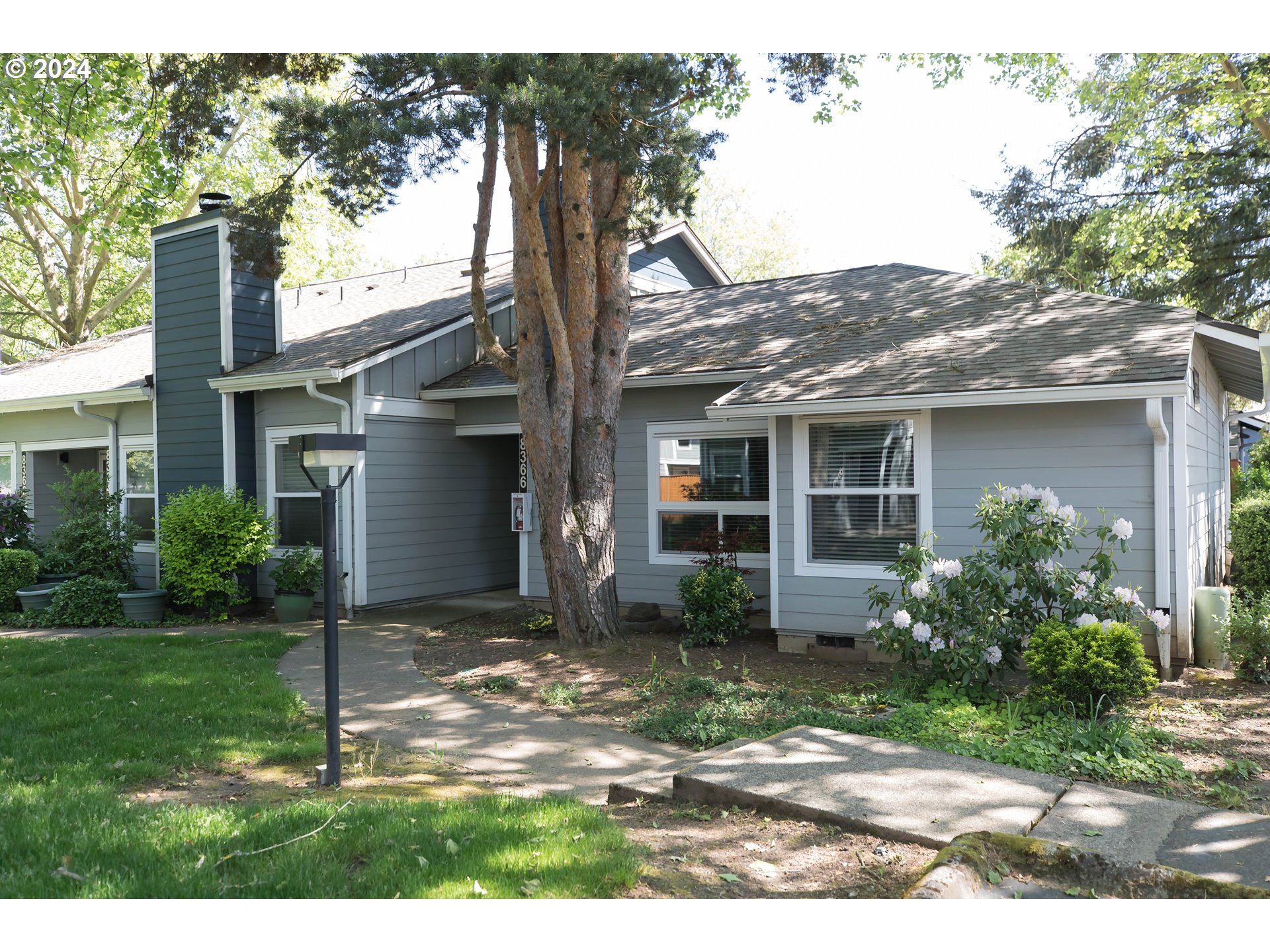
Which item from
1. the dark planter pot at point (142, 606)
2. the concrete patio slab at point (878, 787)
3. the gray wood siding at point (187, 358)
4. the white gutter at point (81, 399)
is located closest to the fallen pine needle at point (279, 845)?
the concrete patio slab at point (878, 787)

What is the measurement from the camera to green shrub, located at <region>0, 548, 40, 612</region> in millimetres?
11617

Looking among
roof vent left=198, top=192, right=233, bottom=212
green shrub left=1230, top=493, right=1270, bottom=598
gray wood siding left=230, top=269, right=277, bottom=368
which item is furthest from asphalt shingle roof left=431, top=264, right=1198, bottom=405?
roof vent left=198, top=192, right=233, bottom=212

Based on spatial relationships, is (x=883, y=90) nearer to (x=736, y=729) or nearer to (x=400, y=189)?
(x=400, y=189)

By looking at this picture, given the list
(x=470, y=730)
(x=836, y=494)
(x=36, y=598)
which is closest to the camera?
(x=470, y=730)

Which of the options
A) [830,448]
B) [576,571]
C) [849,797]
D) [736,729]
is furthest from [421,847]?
[830,448]

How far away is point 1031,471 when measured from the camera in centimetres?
763

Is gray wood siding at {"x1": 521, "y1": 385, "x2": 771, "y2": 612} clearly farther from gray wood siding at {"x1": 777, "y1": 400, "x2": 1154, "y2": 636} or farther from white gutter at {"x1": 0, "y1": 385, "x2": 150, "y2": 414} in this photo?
white gutter at {"x1": 0, "y1": 385, "x2": 150, "y2": 414}

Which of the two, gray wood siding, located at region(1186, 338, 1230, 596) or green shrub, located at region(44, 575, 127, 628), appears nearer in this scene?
gray wood siding, located at region(1186, 338, 1230, 596)

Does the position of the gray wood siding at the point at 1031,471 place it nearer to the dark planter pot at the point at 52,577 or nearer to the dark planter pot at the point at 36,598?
the dark planter pot at the point at 36,598

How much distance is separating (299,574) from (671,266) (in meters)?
8.56

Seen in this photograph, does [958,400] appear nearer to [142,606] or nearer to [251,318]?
[251,318]

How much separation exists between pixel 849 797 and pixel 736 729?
176 cm

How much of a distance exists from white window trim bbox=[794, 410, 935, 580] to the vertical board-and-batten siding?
4.23m

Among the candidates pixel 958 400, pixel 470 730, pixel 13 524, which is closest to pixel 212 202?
pixel 13 524
